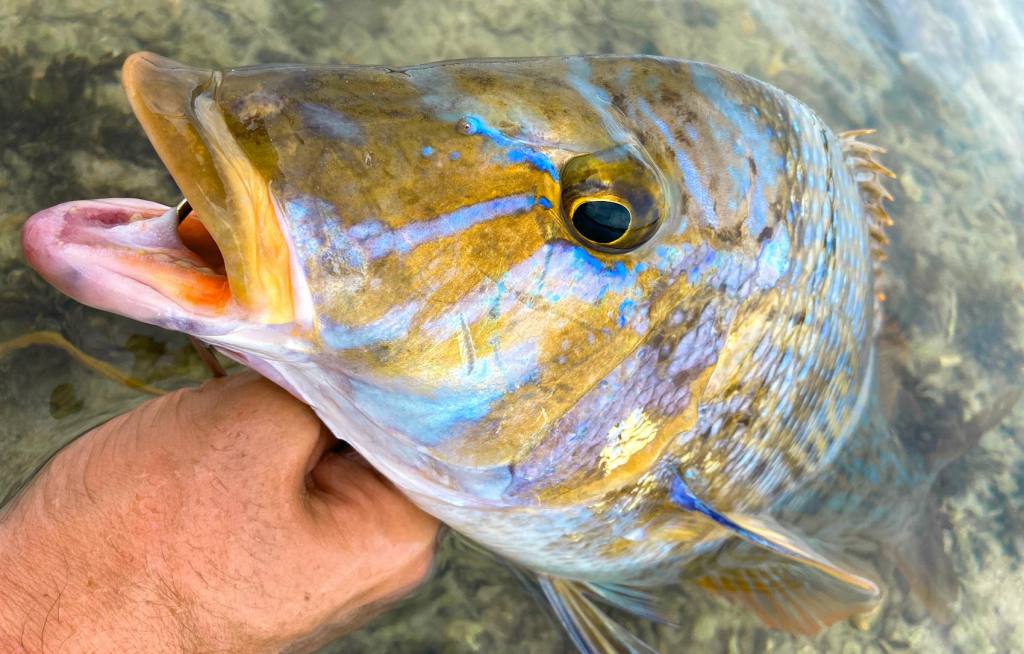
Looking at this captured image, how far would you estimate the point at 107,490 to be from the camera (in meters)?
1.35

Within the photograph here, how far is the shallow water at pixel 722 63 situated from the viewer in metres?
1.95

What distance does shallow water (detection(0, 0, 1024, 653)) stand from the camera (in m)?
1.95

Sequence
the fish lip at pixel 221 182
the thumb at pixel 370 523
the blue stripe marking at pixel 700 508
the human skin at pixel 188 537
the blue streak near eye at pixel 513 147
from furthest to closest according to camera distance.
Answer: the blue stripe marking at pixel 700 508 → the thumb at pixel 370 523 → the human skin at pixel 188 537 → the blue streak near eye at pixel 513 147 → the fish lip at pixel 221 182

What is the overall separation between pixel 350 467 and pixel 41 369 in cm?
91

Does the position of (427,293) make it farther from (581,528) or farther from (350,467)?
(581,528)

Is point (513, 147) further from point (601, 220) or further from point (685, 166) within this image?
point (685, 166)

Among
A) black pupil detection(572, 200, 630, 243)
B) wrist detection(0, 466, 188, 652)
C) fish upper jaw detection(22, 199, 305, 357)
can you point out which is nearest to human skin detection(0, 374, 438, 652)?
wrist detection(0, 466, 188, 652)

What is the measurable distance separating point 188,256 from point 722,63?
241cm

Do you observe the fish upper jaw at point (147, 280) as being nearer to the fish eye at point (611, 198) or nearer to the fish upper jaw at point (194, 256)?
the fish upper jaw at point (194, 256)

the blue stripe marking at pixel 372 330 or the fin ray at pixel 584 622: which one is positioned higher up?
the blue stripe marking at pixel 372 330

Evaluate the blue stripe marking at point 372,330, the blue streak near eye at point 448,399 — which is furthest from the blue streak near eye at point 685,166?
the blue stripe marking at point 372,330

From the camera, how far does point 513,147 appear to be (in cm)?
117

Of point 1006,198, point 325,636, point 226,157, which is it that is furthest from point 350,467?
point 1006,198

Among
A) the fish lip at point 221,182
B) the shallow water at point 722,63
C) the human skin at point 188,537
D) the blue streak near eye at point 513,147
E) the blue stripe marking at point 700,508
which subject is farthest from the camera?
the shallow water at point 722,63
